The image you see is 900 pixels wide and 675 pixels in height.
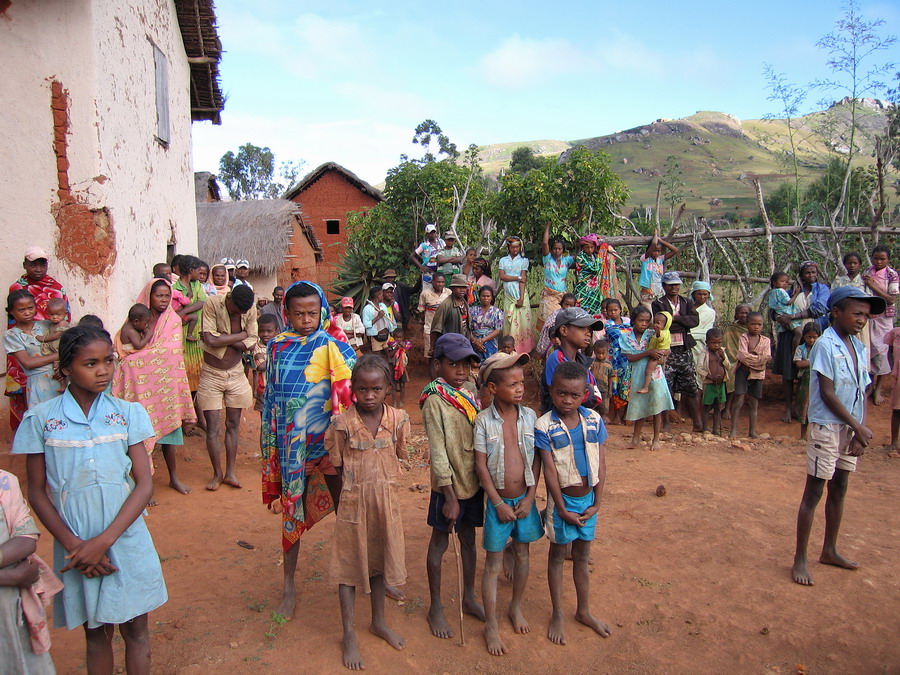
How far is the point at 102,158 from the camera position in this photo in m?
6.12

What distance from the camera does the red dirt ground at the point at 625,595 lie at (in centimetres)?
329

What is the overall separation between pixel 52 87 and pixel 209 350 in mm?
2835

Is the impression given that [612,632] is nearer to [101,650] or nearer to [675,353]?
[101,650]

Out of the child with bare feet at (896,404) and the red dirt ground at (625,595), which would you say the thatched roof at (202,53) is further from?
the child with bare feet at (896,404)

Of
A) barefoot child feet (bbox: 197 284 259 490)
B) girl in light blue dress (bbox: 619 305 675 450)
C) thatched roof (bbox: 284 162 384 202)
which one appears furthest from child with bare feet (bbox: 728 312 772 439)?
thatched roof (bbox: 284 162 384 202)

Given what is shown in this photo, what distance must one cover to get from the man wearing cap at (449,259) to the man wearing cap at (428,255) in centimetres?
15

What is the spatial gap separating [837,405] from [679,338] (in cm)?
371

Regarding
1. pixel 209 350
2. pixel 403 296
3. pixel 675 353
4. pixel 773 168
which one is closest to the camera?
pixel 209 350

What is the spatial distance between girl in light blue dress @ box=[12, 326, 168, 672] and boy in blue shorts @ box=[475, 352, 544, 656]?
5.34 ft

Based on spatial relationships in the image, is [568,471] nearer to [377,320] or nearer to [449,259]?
[377,320]

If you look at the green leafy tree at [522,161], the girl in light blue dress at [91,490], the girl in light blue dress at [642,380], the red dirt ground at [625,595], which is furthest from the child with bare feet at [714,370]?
the green leafy tree at [522,161]

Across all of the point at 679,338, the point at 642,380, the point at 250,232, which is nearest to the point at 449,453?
the point at 642,380

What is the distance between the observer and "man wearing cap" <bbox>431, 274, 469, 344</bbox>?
320 inches

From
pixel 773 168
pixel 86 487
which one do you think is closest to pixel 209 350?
pixel 86 487
